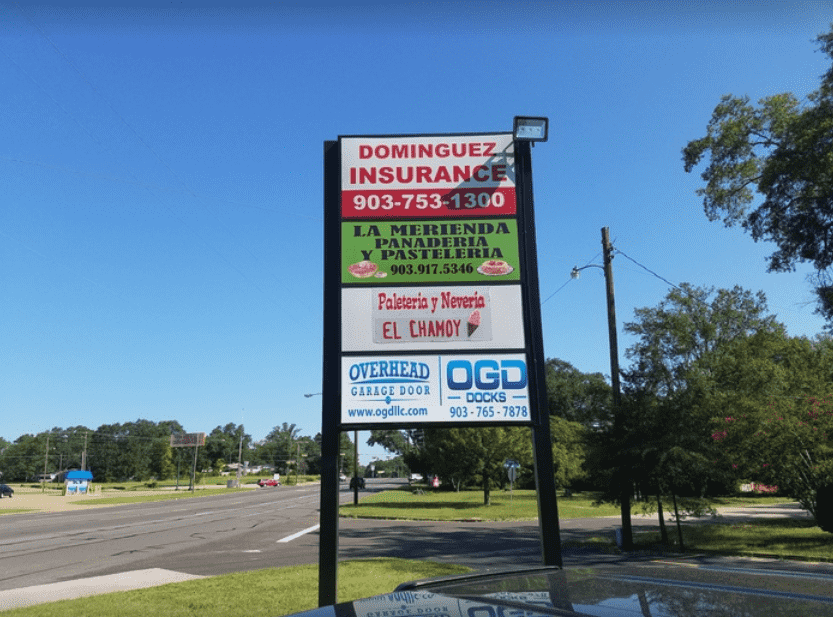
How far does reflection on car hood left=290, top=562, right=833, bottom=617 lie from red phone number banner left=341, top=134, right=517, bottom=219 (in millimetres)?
5466

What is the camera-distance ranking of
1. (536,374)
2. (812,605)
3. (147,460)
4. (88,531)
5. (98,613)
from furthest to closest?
(147,460)
(88,531)
(98,613)
(536,374)
(812,605)

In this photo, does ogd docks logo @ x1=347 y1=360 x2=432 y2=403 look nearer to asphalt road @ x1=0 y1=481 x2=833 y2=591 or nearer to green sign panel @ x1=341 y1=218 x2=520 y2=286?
green sign panel @ x1=341 y1=218 x2=520 y2=286

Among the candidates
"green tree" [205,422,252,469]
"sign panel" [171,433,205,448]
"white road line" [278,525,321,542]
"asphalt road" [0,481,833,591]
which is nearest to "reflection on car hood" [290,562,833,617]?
"asphalt road" [0,481,833,591]

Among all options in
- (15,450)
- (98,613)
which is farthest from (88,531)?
(15,450)

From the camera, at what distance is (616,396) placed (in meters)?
19.0

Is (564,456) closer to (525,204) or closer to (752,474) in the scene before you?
(752,474)

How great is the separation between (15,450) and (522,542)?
142628 mm

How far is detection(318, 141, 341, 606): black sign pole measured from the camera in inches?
267

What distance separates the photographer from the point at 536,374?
709 centimetres

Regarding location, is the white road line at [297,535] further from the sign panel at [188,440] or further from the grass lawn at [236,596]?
the sign panel at [188,440]

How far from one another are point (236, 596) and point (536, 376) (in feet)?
18.2

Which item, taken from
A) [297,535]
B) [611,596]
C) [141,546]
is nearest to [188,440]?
[297,535]

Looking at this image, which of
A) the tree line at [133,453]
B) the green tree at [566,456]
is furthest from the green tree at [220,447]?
the green tree at [566,456]

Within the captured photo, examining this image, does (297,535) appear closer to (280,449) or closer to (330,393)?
(330,393)
